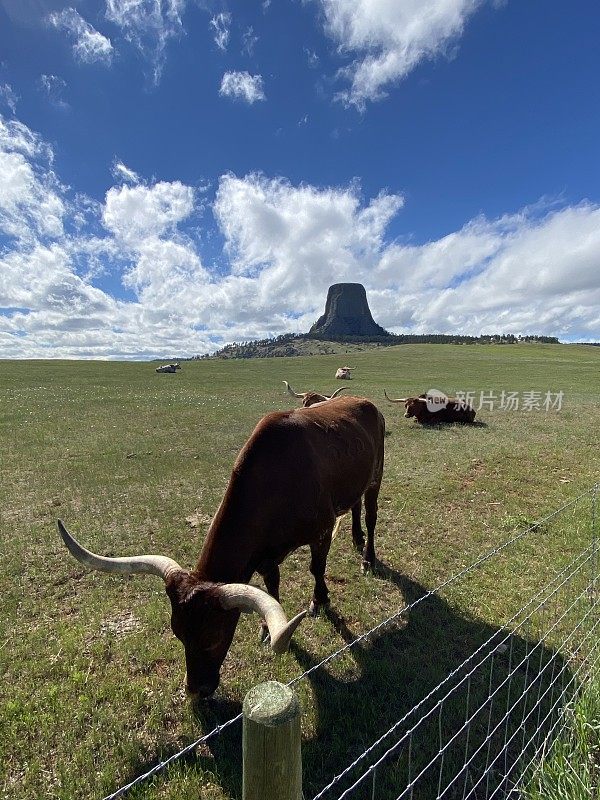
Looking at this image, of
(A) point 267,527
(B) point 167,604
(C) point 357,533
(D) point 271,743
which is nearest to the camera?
(D) point 271,743

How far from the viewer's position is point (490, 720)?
12.6 ft

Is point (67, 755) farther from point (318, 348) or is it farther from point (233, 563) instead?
point (318, 348)

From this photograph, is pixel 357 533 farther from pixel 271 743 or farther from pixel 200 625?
pixel 271 743

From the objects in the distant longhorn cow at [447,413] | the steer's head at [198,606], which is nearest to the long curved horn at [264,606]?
the steer's head at [198,606]

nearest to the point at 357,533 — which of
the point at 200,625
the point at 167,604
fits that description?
the point at 167,604

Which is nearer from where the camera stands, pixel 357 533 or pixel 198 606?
pixel 198 606

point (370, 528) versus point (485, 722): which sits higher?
point (370, 528)

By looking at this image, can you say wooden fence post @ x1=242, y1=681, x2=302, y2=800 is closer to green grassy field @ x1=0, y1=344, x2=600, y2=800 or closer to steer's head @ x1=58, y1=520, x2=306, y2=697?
steer's head @ x1=58, y1=520, x2=306, y2=697

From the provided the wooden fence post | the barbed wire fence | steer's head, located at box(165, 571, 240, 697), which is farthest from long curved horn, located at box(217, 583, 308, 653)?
the wooden fence post

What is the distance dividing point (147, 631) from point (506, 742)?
147 inches

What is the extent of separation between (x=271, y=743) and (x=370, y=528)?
196 inches

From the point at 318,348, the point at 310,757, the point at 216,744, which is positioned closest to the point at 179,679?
the point at 216,744

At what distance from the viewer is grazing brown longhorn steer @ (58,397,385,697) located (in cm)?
338

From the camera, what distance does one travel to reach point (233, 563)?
3.86 meters
